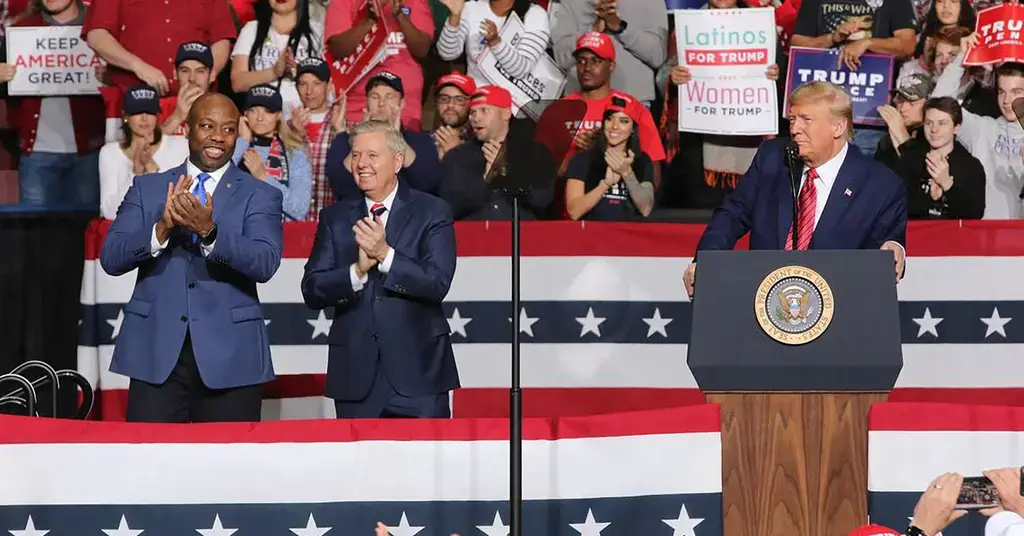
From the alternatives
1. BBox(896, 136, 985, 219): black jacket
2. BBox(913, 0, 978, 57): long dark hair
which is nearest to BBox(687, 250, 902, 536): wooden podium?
BBox(896, 136, 985, 219): black jacket

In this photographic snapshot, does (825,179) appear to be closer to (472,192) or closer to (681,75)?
(472,192)

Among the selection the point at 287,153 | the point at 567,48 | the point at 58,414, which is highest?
the point at 567,48

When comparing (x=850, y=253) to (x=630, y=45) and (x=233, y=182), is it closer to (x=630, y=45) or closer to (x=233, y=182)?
(x=233, y=182)

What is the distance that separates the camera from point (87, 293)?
26.6 feet

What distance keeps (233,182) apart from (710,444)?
200 centimetres

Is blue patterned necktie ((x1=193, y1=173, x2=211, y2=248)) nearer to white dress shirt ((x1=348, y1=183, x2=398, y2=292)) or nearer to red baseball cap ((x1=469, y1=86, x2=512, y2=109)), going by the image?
white dress shirt ((x1=348, y1=183, x2=398, y2=292))

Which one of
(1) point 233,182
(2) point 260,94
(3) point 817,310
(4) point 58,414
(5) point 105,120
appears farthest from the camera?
(5) point 105,120

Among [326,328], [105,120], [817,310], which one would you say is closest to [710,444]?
[817,310]

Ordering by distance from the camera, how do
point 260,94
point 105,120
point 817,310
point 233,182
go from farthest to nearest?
point 105,120 → point 260,94 → point 233,182 → point 817,310

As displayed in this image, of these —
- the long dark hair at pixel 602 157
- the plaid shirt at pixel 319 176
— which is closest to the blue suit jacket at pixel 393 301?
the plaid shirt at pixel 319 176

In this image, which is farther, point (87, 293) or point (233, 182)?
point (87, 293)

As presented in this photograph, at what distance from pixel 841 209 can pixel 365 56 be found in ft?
11.9

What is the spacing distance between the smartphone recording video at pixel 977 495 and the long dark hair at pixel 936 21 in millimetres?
5625

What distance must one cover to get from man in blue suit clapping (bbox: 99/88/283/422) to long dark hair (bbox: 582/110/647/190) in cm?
283
